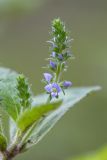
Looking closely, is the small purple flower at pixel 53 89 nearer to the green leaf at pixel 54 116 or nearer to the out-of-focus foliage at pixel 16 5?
the green leaf at pixel 54 116

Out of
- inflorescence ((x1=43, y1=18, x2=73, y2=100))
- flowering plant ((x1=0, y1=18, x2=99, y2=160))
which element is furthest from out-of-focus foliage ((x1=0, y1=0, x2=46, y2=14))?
inflorescence ((x1=43, y1=18, x2=73, y2=100))

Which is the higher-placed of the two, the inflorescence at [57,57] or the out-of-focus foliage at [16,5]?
the out-of-focus foliage at [16,5]

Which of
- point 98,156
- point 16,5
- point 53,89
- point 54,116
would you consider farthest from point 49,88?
point 16,5

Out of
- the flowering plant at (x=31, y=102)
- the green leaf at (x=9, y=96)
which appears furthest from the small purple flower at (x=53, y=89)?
the green leaf at (x=9, y=96)

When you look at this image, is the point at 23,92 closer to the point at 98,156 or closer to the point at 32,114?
the point at 32,114

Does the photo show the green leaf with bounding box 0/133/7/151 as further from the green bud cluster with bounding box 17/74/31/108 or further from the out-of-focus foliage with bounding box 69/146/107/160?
the out-of-focus foliage with bounding box 69/146/107/160

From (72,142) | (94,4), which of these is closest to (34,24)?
(94,4)
